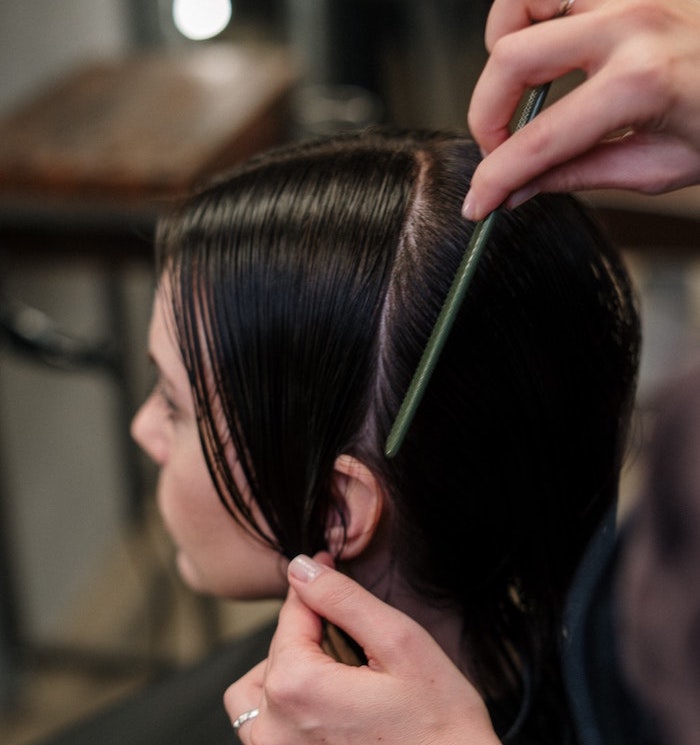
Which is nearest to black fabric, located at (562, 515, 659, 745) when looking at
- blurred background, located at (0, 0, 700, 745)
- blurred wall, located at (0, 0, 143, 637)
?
blurred background, located at (0, 0, 700, 745)

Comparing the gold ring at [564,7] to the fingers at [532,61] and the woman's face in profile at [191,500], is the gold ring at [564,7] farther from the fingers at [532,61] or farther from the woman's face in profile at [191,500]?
the woman's face in profile at [191,500]

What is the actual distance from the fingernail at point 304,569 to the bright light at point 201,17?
221cm

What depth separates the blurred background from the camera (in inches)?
54.5

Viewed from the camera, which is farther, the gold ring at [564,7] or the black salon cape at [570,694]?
the black salon cape at [570,694]

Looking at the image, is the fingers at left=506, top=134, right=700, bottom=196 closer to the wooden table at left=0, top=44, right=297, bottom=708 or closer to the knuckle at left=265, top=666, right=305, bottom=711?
the knuckle at left=265, top=666, right=305, bottom=711

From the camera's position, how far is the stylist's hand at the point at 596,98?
1.57 ft

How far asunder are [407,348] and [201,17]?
2.23m

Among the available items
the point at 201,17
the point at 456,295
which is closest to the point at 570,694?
the point at 456,295

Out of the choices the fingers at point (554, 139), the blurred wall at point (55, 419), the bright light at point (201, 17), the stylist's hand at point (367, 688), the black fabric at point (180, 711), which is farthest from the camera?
the bright light at point (201, 17)

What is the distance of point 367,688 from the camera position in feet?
1.96

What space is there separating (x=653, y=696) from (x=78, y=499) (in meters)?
1.80

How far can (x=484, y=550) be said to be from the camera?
29.7 inches

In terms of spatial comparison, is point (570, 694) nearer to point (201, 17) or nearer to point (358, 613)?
point (358, 613)

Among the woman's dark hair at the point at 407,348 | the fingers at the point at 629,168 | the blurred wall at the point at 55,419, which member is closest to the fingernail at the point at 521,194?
the fingers at the point at 629,168
